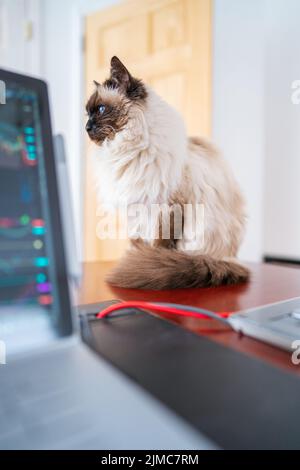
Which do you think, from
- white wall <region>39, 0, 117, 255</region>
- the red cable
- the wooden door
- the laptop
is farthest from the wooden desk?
white wall <region>39, 0, 117, 255</region>

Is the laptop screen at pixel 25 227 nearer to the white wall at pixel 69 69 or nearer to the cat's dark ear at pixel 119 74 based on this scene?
the cat's dark ear at pixel 119 74

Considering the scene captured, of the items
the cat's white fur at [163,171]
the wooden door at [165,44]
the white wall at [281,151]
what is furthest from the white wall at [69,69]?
the white wall at [281,151]

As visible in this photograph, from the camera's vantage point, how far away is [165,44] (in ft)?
3.39

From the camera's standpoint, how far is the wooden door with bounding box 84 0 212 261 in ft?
3.14

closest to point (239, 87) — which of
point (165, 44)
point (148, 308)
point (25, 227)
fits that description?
point (165, 44)

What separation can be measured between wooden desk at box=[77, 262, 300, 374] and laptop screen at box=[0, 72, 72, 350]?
7.9 inches

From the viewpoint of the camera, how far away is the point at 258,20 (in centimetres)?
140

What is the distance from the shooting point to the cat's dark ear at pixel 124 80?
581mm

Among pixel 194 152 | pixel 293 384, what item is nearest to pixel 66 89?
pixel 194 152

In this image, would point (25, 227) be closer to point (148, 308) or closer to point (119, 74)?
point (148, 308)

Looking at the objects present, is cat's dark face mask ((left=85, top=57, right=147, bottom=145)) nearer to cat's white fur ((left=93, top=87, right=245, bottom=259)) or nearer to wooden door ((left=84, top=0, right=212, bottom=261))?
cat's white fur ((left=93, top=87, right=245, bottom=259))

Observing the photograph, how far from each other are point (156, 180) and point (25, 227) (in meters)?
0.36

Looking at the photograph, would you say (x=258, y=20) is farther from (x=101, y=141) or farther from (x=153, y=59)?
(x=101, y=141)
